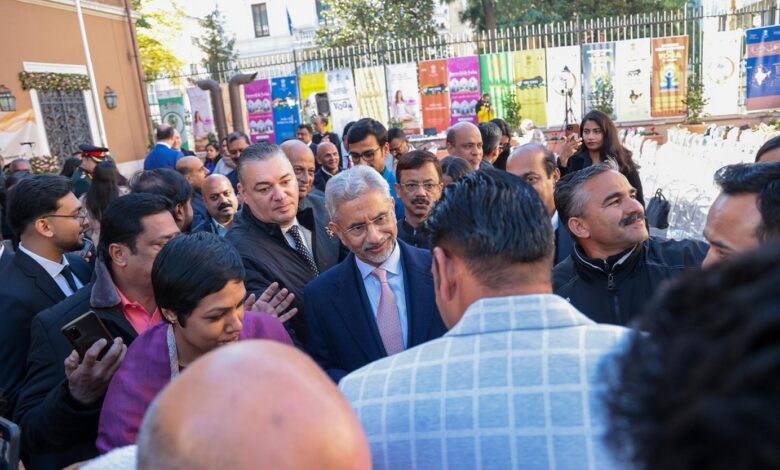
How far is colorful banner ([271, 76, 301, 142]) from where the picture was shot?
16.9 meters

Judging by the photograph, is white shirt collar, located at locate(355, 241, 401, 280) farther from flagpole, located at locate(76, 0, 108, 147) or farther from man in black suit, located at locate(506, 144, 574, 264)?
flagpole, located at locate(76, 0, 108, 147)

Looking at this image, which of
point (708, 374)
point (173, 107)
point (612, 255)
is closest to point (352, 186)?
point (612, 255)

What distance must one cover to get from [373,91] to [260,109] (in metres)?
3.25

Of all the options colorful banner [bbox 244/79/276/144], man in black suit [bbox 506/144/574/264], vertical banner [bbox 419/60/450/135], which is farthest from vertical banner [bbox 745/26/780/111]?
man in black suit [bbox 506/144/574/264]

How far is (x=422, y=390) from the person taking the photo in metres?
1.20

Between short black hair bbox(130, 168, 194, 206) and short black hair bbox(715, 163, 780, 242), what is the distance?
3065 millimetres

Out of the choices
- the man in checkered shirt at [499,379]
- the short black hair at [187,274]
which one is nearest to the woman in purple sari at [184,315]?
the short black hair at [187,274]

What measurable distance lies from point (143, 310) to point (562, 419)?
6.56 ft

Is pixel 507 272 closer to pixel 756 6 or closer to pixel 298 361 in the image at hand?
pixel 298 361

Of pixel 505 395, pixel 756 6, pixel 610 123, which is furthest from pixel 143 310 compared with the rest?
pixel 756 6

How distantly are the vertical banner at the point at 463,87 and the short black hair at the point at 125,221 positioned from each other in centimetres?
1422

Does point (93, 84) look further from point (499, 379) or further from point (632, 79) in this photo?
point (499, 379)

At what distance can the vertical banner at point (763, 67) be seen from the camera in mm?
14406

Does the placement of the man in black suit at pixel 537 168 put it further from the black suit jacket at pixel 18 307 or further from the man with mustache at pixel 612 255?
the black suit jacket at pixel 18 307
